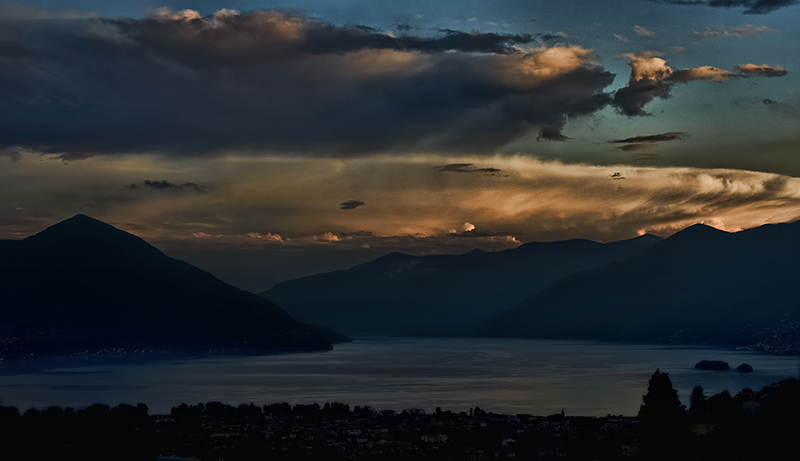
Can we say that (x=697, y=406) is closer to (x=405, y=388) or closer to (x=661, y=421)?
(x=661, y=421)

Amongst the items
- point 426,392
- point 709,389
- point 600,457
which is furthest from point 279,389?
point 600,457

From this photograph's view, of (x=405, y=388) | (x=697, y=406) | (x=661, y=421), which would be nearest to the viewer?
(x=661, y=421)

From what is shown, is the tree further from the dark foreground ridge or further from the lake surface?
the lake surface

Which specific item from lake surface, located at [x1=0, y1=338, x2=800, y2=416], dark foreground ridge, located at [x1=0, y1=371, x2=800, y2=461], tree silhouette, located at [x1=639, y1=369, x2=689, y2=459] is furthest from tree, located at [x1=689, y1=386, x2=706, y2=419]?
lake surface, located at [x1=0, y1=338, x2=800, y2=416]

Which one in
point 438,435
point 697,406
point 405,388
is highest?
point 697,406

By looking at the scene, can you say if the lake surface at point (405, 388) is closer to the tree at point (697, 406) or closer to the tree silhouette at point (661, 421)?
the tree at point (697, 406)

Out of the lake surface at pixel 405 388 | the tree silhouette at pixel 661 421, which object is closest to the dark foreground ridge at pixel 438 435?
the tree silhouette at pixel 661 421

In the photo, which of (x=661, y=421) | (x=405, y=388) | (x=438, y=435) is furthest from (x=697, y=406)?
(x=405, y=388)

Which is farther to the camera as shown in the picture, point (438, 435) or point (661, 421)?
point (438, 435)
